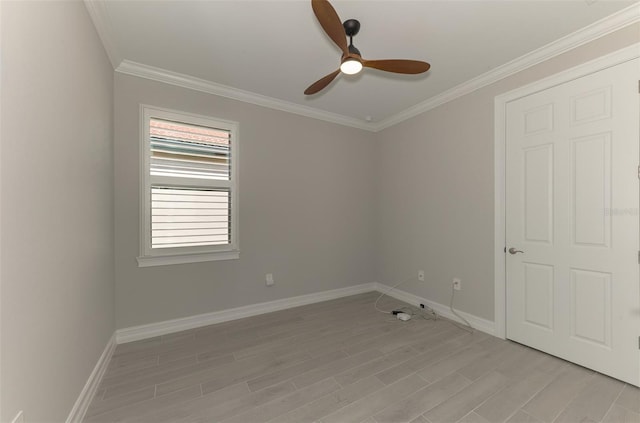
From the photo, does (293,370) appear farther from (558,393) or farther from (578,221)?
(578,221)

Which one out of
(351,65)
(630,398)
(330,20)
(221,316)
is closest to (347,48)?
(351,65)

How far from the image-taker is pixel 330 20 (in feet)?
4.97

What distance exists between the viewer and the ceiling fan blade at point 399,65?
1.88 m

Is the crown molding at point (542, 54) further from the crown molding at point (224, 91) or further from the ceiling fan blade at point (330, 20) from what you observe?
the ceiling fan blade at point (330, 20)

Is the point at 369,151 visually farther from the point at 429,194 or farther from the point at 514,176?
the point at 514,176

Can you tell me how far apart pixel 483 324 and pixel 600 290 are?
3.33ft

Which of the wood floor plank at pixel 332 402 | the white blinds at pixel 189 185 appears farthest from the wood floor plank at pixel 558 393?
the white blinds at pixel 189 185

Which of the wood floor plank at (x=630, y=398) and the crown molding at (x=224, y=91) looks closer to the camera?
the wood floor plank at (x=630, y=398)

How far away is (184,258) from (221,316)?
788mm

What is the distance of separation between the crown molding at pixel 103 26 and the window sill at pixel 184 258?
6.06 feet

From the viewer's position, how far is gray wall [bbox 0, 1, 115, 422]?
98 centimetres

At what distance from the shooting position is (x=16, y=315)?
1.01m

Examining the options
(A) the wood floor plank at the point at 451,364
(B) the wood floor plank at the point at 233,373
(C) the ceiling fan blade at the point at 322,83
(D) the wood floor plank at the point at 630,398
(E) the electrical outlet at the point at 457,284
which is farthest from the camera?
(E) the electrical outlet at the point at 457,284

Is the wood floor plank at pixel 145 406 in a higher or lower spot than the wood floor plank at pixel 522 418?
higher
